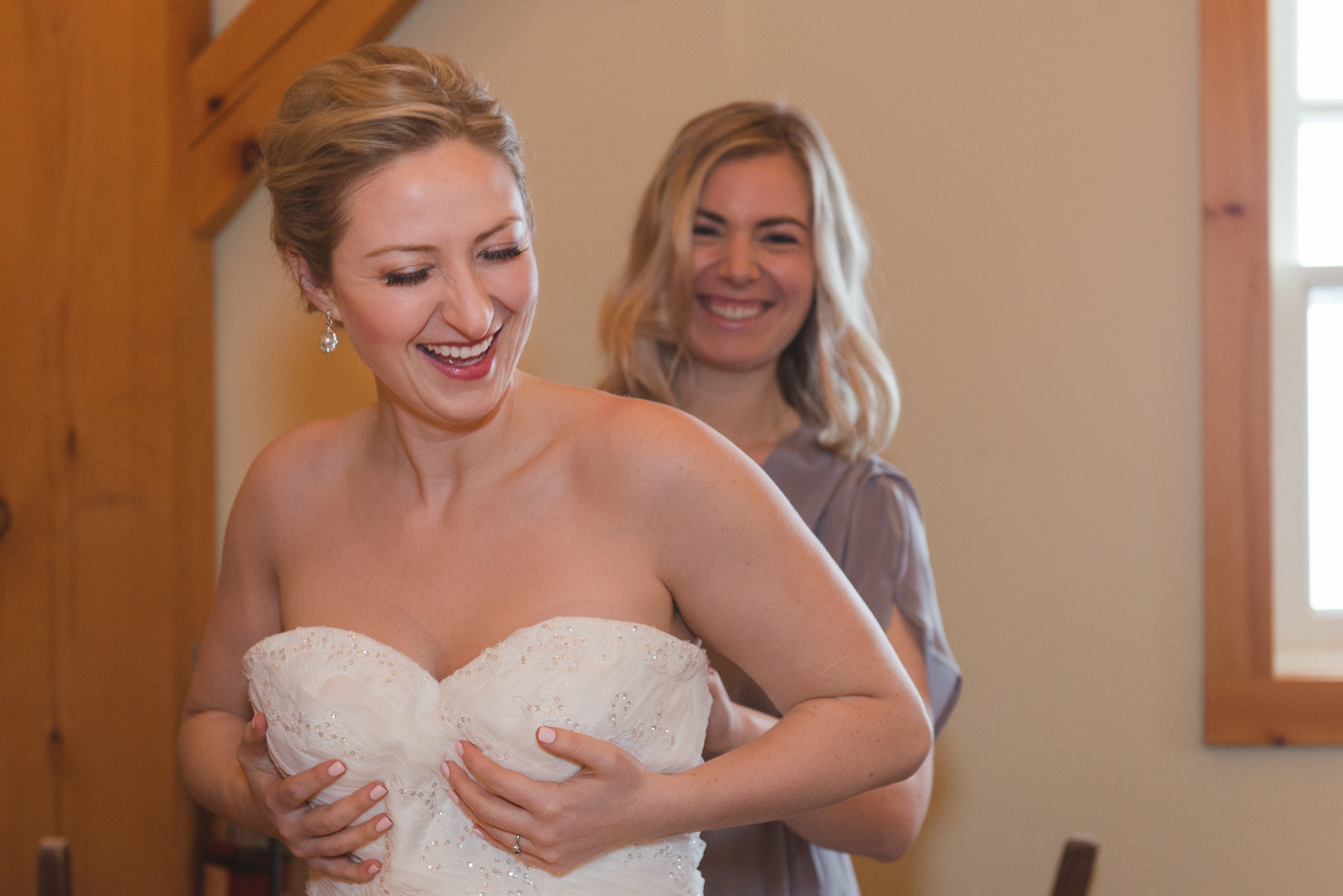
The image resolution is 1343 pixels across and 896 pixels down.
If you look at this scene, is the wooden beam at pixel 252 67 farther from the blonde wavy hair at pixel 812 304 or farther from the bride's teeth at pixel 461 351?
the bride's teeth at pixel 461 351

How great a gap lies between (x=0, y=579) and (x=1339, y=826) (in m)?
2.70

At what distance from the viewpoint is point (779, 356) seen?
2.02 meters

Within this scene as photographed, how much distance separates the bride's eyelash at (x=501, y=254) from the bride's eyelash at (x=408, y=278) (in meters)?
0.07

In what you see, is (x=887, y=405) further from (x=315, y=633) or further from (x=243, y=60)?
(x=243, y=60)

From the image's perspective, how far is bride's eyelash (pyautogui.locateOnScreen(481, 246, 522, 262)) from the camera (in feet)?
4.43

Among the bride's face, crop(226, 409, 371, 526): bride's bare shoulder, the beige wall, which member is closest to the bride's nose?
the bride's face

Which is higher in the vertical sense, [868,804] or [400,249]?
[400,249]

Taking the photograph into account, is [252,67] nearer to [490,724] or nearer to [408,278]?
[408,278]

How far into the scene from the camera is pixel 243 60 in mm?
2436

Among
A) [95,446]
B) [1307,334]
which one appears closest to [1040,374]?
[1307,334]

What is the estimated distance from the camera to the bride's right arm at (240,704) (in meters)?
1.44

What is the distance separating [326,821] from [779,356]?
1.03 meters

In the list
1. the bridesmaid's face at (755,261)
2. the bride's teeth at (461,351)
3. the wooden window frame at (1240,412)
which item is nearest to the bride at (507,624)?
the bride's teeth at (461,351)

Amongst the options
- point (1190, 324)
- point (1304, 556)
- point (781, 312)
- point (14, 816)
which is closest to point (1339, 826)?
point (1304, 556)
